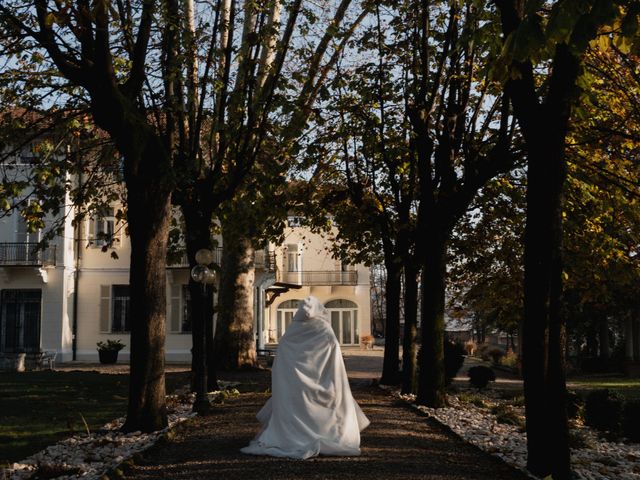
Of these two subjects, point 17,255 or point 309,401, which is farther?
point 17,255

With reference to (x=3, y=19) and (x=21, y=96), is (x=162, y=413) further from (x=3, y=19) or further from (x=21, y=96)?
(x=21, y=96)

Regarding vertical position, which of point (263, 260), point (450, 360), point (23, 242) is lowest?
point (450, 360)

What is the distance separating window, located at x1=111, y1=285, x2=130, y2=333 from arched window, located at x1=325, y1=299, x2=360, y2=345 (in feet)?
60.9

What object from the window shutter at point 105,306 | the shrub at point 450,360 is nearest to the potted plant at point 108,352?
the window shutter at point 105,306

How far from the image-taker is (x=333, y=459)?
8875 mm

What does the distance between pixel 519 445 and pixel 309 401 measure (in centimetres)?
307

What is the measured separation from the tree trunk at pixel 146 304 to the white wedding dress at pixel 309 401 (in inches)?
72.9

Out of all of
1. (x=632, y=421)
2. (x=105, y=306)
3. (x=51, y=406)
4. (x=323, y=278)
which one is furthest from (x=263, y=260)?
(x=632, y=421)

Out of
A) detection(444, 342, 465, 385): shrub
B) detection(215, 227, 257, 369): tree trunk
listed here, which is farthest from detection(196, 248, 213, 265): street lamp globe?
detection(215, 227, 257, 369): tree trunk

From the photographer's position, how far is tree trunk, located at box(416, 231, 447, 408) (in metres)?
15.0

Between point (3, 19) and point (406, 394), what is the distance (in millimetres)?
11590

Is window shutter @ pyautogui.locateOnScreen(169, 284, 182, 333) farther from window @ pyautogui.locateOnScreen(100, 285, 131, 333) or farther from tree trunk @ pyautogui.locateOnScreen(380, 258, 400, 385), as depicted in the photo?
tree trunk @ pyautogui.locateOnScreen(380, 258, 400, 385)

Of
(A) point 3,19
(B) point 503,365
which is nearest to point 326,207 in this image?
(A) point 3,19

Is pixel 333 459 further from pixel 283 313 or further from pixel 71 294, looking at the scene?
pixel 283 313
